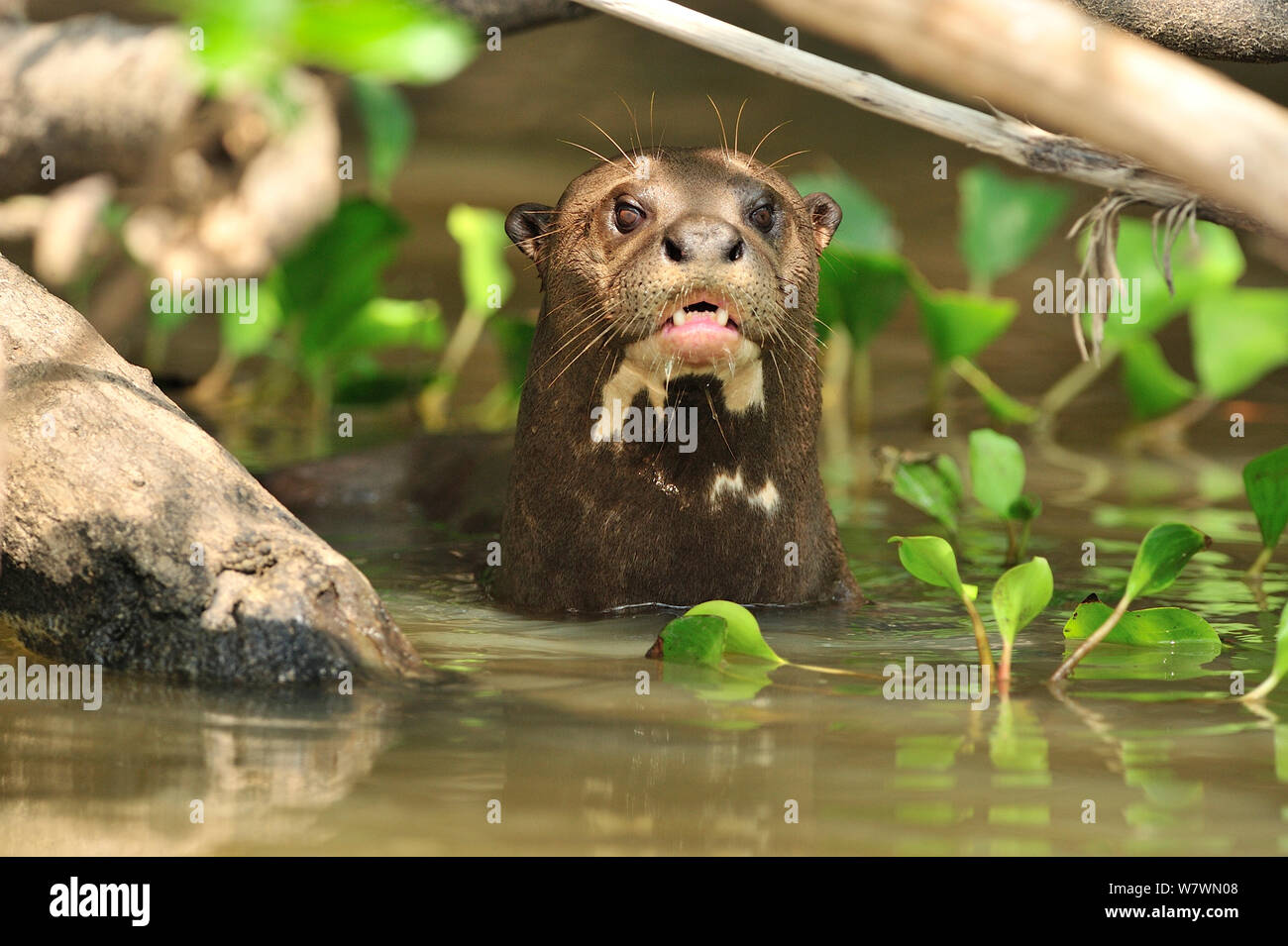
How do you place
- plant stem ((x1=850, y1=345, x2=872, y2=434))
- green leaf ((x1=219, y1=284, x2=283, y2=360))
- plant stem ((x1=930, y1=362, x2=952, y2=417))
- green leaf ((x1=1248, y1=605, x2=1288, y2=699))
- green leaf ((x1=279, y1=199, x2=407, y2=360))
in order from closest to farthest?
1. green leaf ((x1=1248, y1=605, x2=1288, y2=699))
2. green leaf ((x1=279, y1=199, x2=407, y2=360))
3. plant stem ((x1=930, y1=362, x2=952, y2=417))
4. green leaf ((x1=219, y1=284, x2=283, y2=360))
5. plant stem ((x1=850, y1=345, x2=872, y2=434))

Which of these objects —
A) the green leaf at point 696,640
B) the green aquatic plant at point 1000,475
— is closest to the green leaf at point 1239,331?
the green aquatic plant at point 1000,475

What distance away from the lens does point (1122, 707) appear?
3162 millimetres

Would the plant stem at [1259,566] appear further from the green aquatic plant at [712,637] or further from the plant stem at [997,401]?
the green aquatic plant at [712,637]

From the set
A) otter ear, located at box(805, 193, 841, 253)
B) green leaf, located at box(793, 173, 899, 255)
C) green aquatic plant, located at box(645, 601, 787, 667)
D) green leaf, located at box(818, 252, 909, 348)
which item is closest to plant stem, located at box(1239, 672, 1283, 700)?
green aquatic plant, located at box(645, 601, 787, 667)

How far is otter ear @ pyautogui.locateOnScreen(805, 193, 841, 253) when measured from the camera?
14.4 ft

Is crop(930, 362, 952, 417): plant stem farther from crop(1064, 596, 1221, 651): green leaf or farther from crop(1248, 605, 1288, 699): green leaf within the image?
crop(1248, 605, 1288, 699): green leaf

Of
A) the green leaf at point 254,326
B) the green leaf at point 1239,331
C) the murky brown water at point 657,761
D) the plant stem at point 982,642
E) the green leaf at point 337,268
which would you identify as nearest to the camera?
the murky brown water at point 657,761

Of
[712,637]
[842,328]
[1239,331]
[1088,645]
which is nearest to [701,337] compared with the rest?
[712,637]

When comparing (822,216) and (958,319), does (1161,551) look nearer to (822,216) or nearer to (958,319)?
(822,216)

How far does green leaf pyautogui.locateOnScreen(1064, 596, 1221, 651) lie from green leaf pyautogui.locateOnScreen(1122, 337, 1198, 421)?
3243 mm

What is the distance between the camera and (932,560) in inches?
136

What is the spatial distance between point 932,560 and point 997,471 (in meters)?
1.35

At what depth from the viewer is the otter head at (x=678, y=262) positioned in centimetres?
362

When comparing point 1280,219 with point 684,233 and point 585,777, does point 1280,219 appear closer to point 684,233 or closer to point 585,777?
point 585,777
